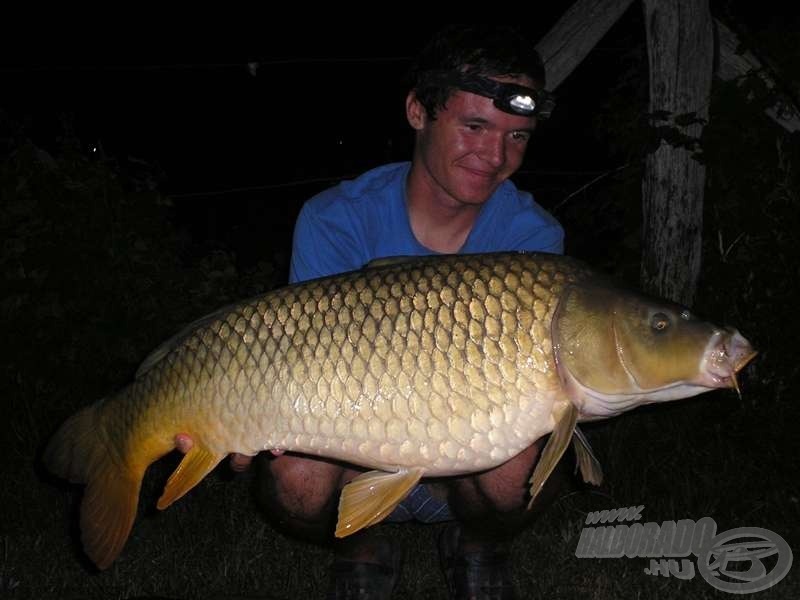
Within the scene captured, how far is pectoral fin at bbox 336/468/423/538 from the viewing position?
1912 mm

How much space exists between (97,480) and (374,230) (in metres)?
0.92

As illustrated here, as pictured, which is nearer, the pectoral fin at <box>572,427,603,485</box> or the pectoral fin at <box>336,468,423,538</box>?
the pectoral fin at <box>336,468,423,538</box>

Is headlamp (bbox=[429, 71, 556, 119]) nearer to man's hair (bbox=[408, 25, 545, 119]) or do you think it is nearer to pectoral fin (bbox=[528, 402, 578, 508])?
man's hair (bbox=[408, 25, 545, 119])

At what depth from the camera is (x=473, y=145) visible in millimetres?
2404

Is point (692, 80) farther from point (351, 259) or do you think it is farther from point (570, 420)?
point (570, 420)

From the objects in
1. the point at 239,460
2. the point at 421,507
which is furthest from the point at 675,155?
the point at 239,460

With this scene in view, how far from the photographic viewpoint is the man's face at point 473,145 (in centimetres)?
238

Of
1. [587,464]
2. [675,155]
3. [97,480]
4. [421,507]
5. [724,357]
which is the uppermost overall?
[724,357]

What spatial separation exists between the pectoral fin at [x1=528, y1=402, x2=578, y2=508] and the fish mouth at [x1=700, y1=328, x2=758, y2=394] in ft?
0.81

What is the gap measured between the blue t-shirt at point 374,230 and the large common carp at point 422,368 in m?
0.56

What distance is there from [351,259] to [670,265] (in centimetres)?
132

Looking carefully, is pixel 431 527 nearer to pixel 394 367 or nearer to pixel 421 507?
pixel 421 507

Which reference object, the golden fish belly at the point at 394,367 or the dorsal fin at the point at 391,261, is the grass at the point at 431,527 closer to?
the golden fish belly at the point at 394,367

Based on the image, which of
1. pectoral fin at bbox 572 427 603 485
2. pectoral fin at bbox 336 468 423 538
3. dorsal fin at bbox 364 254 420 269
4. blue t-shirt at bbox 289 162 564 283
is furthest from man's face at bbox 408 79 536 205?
pectoral fin at bbox 336 468 423 538
